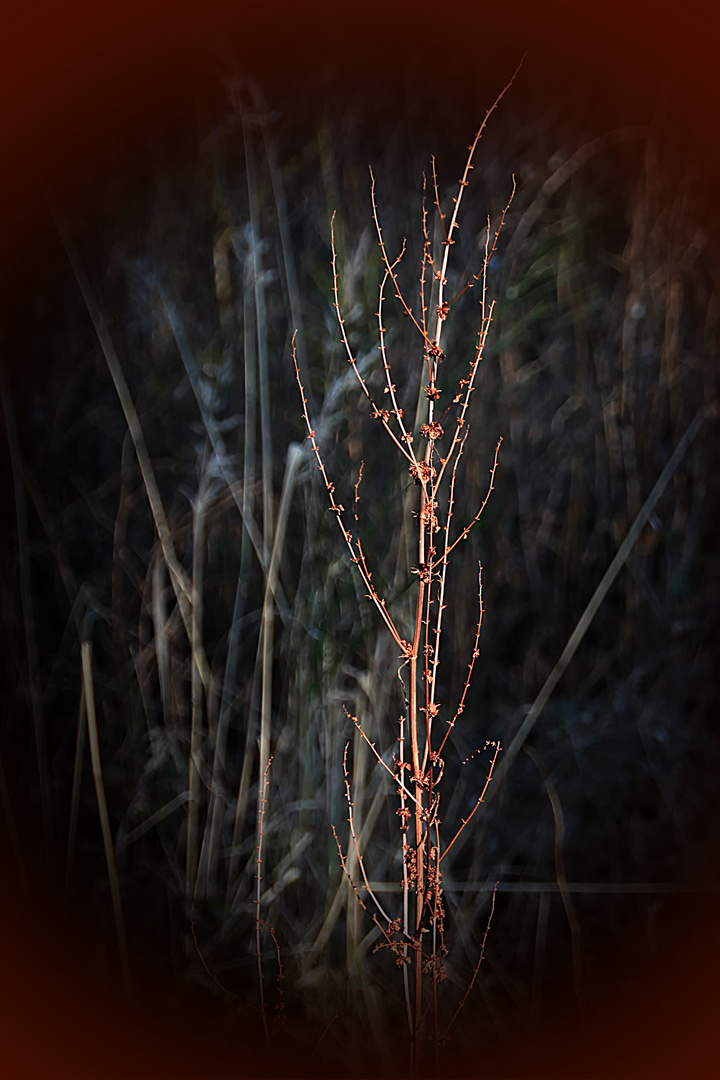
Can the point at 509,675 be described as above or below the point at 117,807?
above

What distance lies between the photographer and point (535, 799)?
4.34 ft

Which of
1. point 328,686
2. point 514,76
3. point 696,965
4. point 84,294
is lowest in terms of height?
point 696,965

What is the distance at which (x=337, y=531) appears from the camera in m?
1.29

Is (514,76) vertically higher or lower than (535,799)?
higher

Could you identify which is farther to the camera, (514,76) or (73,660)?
(73,660)

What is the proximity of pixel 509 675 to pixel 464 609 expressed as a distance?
13 cm

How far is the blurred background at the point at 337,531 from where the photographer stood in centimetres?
128

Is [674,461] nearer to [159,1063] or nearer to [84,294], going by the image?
[84,294]

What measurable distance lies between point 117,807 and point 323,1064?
0.51m

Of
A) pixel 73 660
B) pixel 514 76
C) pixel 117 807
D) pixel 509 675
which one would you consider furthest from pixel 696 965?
pixel 514 76

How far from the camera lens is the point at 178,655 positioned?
1342 millimetres

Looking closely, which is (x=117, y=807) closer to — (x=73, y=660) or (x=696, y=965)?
(x=73, y=660)

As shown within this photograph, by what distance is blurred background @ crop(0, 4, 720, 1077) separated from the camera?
50.3 inches

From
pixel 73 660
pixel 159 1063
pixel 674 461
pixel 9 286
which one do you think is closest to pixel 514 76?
pixel 674 461
